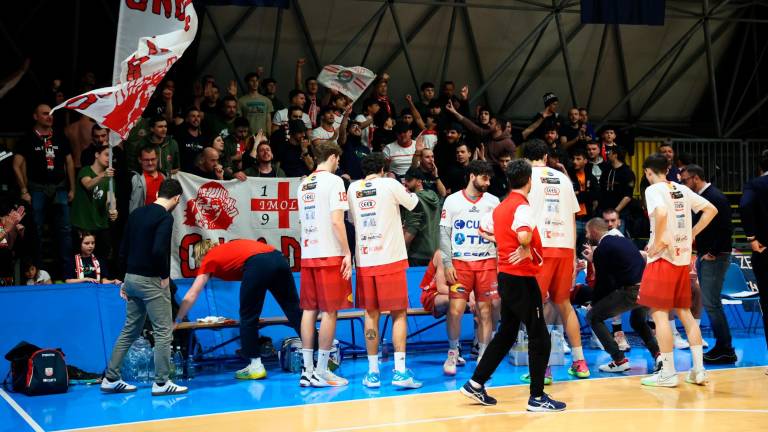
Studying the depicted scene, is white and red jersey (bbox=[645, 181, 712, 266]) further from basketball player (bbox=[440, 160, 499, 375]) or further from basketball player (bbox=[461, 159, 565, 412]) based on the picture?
basketball player (bbox=[440, 160, 499, 375])

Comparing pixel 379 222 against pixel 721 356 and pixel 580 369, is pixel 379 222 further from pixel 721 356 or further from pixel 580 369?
pixel 721 356

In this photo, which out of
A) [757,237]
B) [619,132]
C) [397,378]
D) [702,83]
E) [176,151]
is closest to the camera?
[397,378]

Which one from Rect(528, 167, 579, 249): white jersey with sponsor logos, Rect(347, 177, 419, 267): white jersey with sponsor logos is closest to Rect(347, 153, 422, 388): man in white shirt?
Rect(347, 177, 419, 267): white jersey with sponsor logos

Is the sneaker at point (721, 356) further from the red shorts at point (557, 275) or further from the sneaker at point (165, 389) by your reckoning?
the sneaker at point (165, 389)

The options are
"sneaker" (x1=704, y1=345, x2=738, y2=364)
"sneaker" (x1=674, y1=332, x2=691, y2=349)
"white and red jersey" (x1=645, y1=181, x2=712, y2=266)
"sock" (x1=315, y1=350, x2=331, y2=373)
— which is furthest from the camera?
"sneaker" (x1=674, y1=332, x2=691, y2=349)

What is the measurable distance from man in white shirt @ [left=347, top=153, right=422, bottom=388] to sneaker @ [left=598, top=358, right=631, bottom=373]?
2.36 m

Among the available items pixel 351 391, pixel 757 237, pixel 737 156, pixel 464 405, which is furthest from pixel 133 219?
pixel 737 156

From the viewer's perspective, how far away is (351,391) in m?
10.1

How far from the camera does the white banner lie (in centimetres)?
1356

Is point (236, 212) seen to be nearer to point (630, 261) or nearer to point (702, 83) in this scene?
point (630, 261)

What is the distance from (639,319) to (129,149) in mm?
7462

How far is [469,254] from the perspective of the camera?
10930 mm

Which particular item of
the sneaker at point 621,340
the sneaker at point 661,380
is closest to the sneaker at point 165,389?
the sneaker at point 661,380

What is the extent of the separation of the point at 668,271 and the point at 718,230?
2.04 metres
